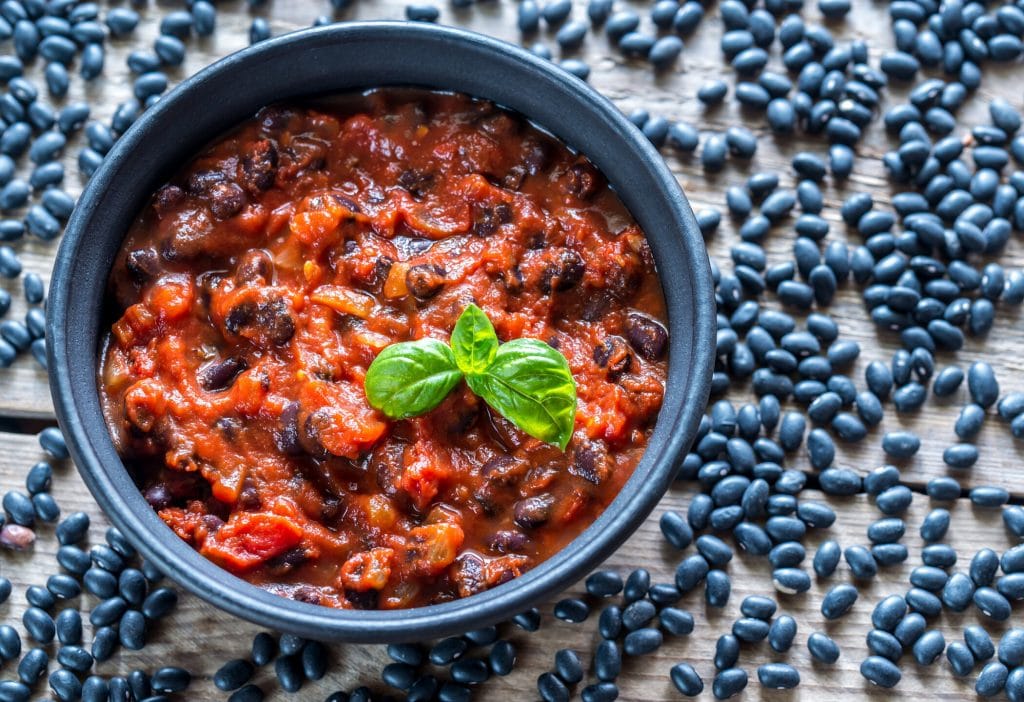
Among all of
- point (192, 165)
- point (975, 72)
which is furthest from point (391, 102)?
point (975, 72)

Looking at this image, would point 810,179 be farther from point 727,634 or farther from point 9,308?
point 9,308

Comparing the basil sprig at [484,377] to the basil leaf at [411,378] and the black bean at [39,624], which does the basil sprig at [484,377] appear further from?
the black bean at [39,624]

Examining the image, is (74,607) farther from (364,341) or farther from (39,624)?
(364,341)

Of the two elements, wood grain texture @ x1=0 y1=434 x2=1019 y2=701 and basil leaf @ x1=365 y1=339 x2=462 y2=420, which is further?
wood grain texture @ x1=0 y1=434 x2=1019 y2=701

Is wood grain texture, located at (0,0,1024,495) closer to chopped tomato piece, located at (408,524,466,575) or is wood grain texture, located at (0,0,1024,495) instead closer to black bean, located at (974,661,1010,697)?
black bean, located at (974,661,1010,697)

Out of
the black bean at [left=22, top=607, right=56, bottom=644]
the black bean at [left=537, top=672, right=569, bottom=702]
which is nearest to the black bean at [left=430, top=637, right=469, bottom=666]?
the black bean at [left=537, top=672, right=569, bottom=702]
